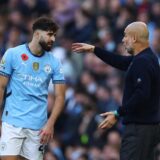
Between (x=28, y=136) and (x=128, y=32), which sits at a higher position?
(x=128, y=32)

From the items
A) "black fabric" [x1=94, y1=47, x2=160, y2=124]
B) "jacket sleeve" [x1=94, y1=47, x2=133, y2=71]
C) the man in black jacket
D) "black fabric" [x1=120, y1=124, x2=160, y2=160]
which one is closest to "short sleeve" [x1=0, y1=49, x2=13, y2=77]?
"jacket sleeve" [x1=94, y1=47, x2=133, y2=71]

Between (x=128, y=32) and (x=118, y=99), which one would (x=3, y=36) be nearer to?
(x=118, y=99)

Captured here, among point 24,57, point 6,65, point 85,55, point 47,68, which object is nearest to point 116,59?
point 47,68

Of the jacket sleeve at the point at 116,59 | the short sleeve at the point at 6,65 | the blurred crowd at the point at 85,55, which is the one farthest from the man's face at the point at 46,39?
the blurred crowd at the point at 85,55

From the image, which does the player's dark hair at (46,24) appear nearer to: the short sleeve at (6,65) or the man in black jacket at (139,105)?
the short sleeve at (6,65)

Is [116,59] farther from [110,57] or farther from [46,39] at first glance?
[46,39]

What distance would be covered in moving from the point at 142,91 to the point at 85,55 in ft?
25.2

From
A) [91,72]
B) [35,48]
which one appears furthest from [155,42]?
[35,48]

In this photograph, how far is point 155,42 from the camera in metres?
16.6

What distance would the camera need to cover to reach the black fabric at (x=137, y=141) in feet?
34.9

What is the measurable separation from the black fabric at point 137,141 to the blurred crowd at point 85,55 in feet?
12.0

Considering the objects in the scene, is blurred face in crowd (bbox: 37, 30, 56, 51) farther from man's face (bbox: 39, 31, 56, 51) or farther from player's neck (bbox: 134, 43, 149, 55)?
player's neck (bbox: 134, 43, 149, 55)

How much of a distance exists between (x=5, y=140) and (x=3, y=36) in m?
9.22

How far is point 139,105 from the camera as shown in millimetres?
10469
